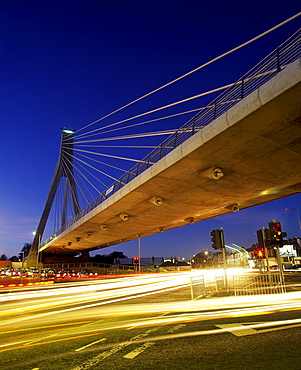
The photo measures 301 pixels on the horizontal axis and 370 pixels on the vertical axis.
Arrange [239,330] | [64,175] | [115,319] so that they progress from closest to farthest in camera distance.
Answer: [239,330] < [115,319] < [64,175]

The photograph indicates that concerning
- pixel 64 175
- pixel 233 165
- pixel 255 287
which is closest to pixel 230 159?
pixel 233 165

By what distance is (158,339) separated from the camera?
18.5ft

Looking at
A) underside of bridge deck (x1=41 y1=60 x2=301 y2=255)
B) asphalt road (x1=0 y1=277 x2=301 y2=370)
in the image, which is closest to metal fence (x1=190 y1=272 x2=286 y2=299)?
asphalt road (x1=0 y1=277 x2=301 y2=370)

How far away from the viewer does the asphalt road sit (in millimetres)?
4332

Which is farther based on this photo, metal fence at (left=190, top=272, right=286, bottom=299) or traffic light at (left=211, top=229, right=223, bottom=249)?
traffic light at (left=211, top=229, right=223, bottom=249)

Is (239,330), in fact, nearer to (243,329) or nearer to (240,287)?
(243,329)

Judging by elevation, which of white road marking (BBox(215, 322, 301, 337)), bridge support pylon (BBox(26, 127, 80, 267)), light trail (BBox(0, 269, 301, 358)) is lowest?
light trail (BBox(0, 269, 301, 358))

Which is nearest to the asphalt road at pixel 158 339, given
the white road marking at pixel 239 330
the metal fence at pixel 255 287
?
the white road marking at pixel 239 330

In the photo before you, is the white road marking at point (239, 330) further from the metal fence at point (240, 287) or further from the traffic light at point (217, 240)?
the traffic light at point (217, 240)

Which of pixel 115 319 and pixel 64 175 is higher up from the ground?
pixel 64 175

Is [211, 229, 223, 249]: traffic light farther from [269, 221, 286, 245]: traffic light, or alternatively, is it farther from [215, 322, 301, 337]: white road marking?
[215, 322, 301, 337]: white road marking

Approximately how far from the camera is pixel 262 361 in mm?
4188

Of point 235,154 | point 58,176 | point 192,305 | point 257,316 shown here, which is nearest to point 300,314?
point 257,316

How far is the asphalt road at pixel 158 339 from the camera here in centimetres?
433
